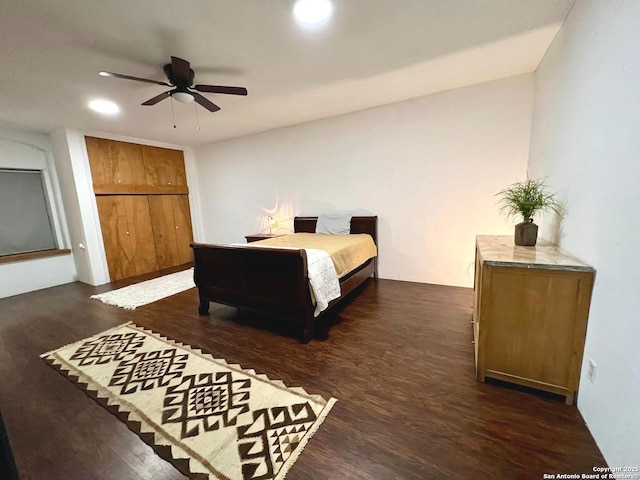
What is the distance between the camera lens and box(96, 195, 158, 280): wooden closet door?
4488 mm

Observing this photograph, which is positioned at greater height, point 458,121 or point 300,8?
point 300,8

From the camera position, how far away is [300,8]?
177 cm

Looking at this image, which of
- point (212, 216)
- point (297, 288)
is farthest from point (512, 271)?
point (212, 216)

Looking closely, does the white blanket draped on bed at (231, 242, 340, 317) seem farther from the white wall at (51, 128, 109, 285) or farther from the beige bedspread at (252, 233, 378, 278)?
the white wall at (51, 128, 109, 285)

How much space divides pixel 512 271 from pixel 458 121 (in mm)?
2452

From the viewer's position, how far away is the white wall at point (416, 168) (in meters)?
3.12

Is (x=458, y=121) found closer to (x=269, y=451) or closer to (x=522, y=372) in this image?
(x=522, y=372)

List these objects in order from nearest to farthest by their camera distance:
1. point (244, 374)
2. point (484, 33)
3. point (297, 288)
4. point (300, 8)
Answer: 1. point (300, 8)
2. point (244, 374)
3. point (484, 33)
4. point (297, 288)

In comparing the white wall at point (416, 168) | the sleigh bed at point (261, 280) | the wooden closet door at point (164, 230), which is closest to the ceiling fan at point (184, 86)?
the sleigh bed at point (261, 280)

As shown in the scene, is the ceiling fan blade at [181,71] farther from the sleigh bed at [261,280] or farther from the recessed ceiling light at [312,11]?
the sleigh bed at [261,280]

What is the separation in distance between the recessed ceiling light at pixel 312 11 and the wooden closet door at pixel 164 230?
4.61 metres

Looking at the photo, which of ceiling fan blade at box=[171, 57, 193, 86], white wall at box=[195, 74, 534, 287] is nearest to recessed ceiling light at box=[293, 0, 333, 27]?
ceiling fan blade at box=[171, 57, 193, 86]

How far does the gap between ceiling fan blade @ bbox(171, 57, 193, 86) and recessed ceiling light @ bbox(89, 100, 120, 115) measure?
58.5 inches

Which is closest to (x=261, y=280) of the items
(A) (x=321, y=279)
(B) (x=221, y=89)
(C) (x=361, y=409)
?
(A) (x=321, y=279)
